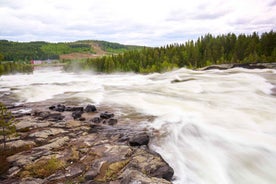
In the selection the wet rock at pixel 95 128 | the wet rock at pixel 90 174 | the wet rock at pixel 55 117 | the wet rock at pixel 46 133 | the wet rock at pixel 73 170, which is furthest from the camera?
the wet rock at pixel 55 117

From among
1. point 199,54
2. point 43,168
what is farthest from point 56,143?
point 199,54

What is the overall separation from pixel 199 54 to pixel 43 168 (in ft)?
245

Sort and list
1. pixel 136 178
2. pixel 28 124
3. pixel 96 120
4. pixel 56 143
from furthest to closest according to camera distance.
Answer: pixel 96 120
pixel 28 124
pixel 56 143
pixel 136 178

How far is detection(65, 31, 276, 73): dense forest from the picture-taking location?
235ft

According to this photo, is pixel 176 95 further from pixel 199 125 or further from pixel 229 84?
pixel 199 125

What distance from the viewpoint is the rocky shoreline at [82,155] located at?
→ 7442mm

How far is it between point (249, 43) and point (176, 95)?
61621 mm

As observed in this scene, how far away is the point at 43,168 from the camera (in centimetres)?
802

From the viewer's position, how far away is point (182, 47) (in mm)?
86562

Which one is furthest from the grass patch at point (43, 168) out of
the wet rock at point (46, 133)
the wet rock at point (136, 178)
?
the wet rock at point (46, 133)

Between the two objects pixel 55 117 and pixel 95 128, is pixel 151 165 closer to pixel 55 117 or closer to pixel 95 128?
pixel 95 128

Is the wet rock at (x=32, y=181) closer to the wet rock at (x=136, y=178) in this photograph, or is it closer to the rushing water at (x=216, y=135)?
the wet rock at (x=136, y=178)

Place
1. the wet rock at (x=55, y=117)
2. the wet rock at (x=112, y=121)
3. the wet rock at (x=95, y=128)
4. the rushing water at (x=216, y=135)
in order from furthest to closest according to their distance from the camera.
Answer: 1. the wet rock at (x=55, y=117)
2. the wet rock at (x=112, y=121)
3. the wet rock at (x=95, y=128)
4. the rushing water at (x=216, y=135)

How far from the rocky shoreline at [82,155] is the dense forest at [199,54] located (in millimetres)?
58712
